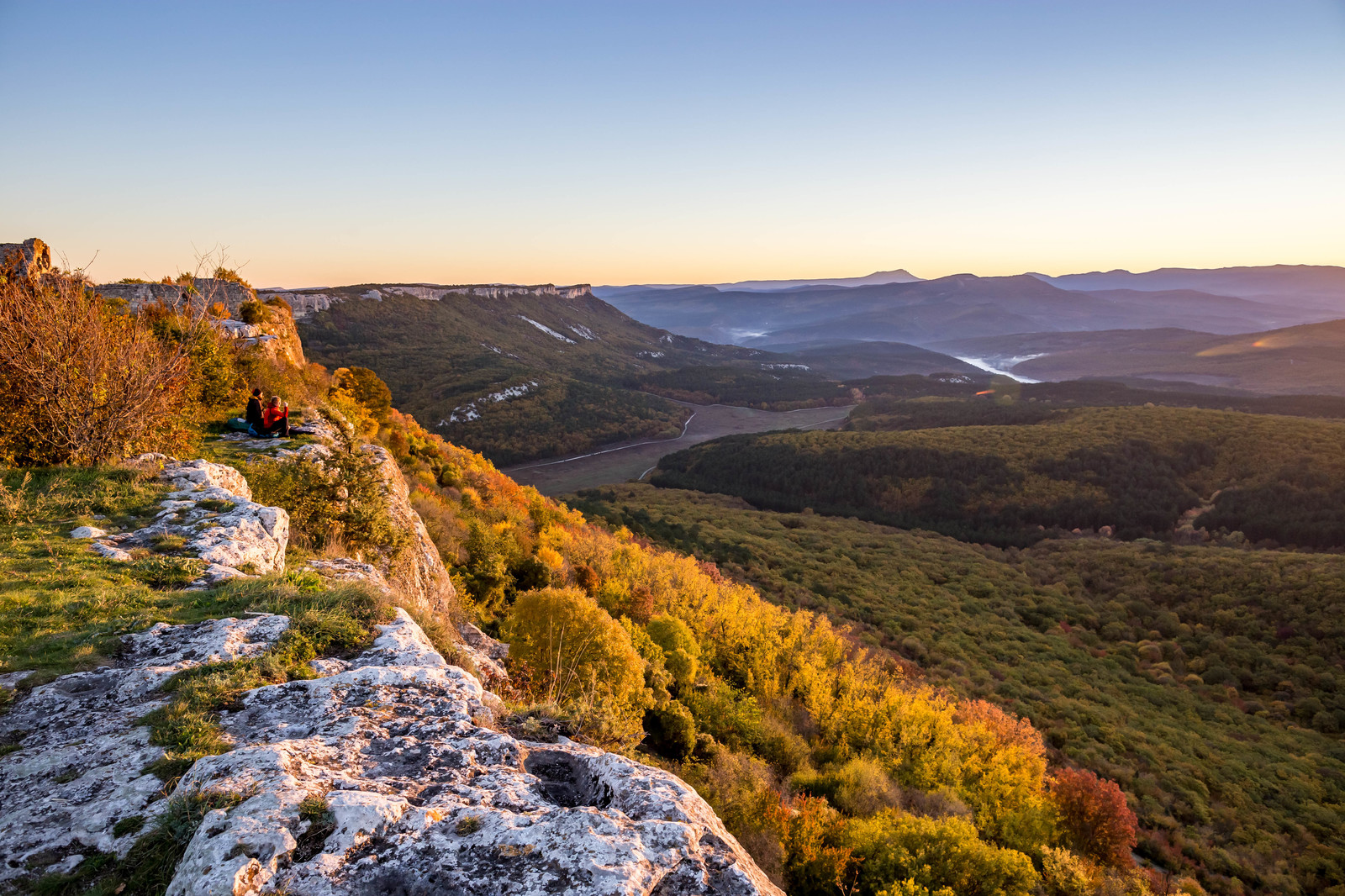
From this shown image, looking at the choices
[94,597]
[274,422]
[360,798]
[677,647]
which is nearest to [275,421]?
[274,422]

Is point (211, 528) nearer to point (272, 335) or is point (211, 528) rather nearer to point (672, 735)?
point (672, 735)

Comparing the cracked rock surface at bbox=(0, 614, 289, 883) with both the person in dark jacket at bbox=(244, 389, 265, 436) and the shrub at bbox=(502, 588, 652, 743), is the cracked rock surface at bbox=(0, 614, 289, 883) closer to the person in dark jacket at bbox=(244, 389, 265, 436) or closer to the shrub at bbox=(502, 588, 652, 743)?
the shrub at bbox=(502, 588, 652, 743)

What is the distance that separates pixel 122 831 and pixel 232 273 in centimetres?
3582

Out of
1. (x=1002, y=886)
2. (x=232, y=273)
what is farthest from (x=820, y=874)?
(x=232, y=273)

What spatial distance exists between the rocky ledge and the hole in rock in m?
0.01

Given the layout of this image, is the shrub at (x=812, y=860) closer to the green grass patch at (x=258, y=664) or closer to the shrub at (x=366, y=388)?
the green grass patch at (x=258, y=664)

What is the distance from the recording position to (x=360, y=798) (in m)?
4.09

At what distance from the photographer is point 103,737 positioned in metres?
4.75

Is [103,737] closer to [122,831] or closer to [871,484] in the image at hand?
[122,831]

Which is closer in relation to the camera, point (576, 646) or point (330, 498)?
point (330, 498)

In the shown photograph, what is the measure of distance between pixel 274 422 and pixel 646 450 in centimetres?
10768

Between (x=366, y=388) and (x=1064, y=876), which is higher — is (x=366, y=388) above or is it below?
above

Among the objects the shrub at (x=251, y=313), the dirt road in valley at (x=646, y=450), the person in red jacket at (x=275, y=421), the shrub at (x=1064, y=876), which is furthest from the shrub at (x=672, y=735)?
the dirt road in valley at (x=646, y=450)

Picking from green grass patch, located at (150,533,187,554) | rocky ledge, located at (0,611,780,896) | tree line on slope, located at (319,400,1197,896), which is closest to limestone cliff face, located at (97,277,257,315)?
tree line on slope, located at (319,400,1197,896)
